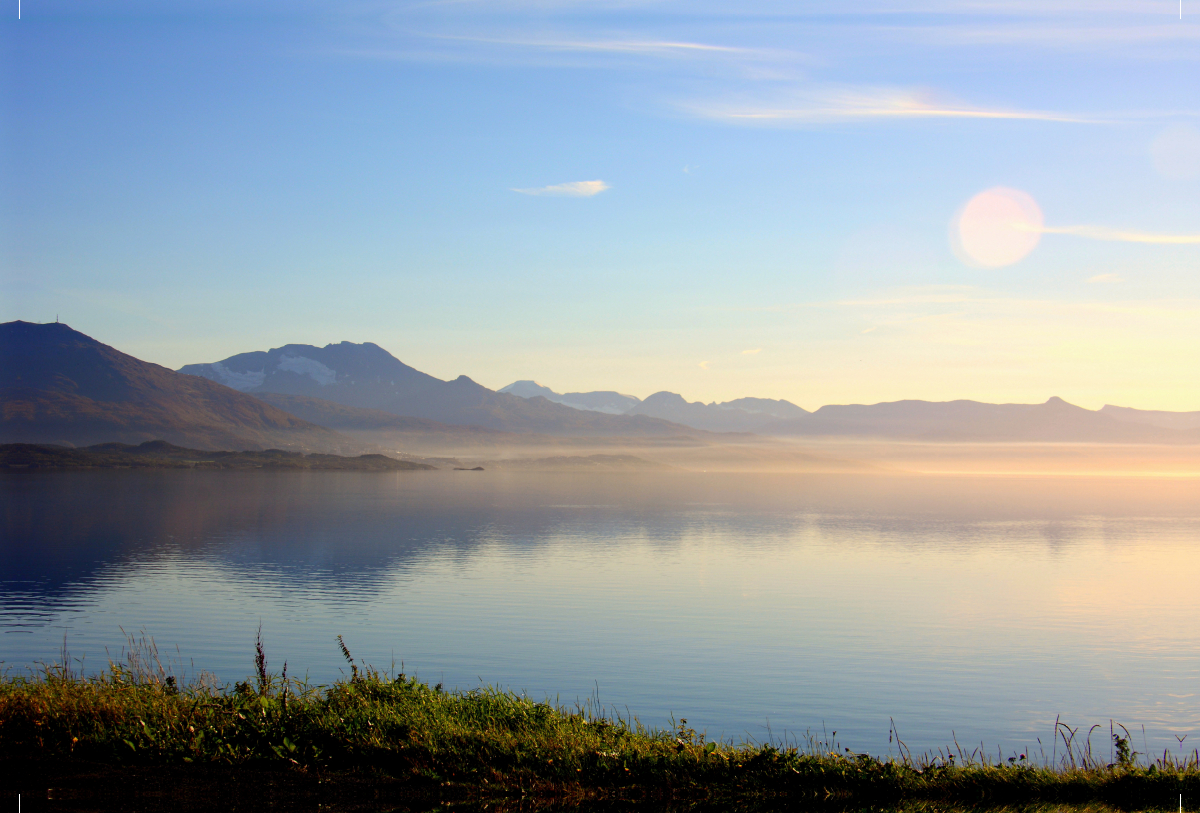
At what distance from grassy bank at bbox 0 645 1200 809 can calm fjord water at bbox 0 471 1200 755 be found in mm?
10548

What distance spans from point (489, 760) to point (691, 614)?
1338 inches

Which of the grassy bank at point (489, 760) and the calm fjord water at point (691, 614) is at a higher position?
the grassy bank at point (489, 760)

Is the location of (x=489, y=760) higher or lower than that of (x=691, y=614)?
higher

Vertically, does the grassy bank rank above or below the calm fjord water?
above

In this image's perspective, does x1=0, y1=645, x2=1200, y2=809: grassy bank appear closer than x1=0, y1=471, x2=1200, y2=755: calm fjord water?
Yes

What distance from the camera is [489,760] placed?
47.5ft

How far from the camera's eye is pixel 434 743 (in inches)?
585

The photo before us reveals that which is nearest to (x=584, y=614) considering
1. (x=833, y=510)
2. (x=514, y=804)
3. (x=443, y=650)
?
(x=443, y=650)

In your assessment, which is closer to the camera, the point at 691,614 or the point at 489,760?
the point at 489,760

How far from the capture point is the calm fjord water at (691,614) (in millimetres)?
30031

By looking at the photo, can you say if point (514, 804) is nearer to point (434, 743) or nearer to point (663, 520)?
point (434, 743)

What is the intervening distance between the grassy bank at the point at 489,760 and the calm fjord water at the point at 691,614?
10.5m

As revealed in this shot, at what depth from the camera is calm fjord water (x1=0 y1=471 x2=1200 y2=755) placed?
30031mm

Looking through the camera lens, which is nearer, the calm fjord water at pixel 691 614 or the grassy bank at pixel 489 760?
the grassy bank at pixel 489 760
